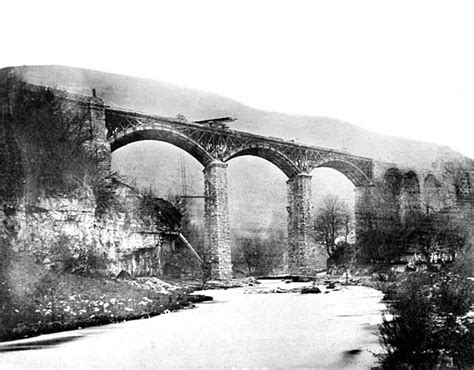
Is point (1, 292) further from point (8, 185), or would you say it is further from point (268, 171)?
point (268, 171)

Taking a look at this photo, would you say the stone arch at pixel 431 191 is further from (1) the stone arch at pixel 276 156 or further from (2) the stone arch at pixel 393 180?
(1) the stone arch at pixel 276 156

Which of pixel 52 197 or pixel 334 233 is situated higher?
pixel 52 197

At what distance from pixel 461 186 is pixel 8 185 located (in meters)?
28.3

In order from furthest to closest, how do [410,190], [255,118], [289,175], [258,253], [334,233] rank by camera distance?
[255,118], [258,253], [334,233], [410,190], [289,175]

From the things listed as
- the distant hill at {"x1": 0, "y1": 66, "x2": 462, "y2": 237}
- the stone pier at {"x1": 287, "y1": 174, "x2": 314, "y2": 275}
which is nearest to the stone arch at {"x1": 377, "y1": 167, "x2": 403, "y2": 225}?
the distant hill at {"x1": 0, "y1": 66, "x2": 462, "y2": 237}

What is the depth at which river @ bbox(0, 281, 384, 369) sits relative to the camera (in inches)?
322

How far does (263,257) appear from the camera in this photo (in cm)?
6712

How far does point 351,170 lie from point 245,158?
46798 millimetres

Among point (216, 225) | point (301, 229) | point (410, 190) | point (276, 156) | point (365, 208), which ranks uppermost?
point (276, 156)

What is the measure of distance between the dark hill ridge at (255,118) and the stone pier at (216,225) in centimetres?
1009

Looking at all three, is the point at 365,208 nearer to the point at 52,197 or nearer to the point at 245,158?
the point at 52,197

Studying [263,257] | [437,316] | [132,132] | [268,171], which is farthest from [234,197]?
[437,316]

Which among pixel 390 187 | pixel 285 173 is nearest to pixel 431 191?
pixel 390 187

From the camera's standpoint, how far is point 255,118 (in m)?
70.9
